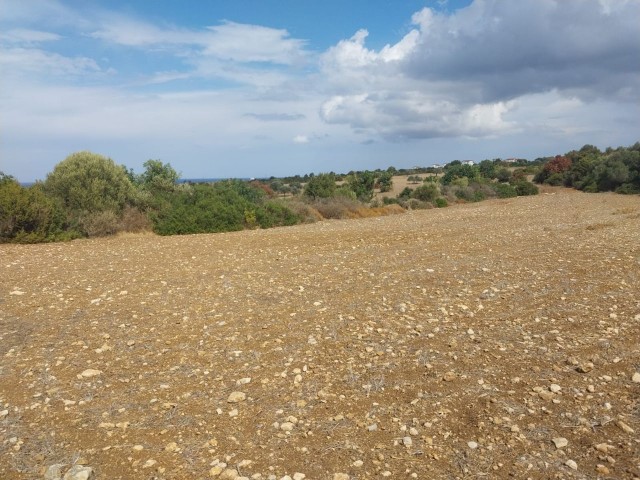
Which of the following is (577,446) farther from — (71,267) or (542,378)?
(71,267)

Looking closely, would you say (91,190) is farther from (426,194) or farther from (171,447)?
(426,194)

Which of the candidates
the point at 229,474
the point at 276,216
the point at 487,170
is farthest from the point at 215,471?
the point at 487,170

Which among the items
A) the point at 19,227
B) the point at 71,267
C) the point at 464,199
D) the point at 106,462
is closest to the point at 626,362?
the point at 106,462

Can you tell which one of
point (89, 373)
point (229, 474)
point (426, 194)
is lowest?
point (229, 474)

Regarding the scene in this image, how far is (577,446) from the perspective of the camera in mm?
3342

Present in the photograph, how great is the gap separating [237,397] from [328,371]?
911mm

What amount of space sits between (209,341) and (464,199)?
33.6 meters

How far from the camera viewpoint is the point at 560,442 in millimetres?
3379

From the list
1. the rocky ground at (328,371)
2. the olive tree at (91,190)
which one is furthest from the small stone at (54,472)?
the olive tree at (91,190)

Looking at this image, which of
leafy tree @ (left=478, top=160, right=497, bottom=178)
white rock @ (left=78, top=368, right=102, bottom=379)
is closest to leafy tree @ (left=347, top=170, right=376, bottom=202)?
leafy tree @ (left=478, top=160, right=497, bottom=178)

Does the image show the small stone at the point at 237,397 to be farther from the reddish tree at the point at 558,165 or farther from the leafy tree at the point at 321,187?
the reddish tree at the point at 558,165

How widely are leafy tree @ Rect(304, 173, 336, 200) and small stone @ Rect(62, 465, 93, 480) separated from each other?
85.6 ft

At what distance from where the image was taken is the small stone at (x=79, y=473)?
3.18m

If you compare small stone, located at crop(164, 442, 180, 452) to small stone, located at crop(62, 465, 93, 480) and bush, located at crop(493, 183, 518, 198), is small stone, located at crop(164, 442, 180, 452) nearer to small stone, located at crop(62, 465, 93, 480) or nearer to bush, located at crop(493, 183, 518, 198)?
small stone, located at crop(62, 465, 93, 480)
